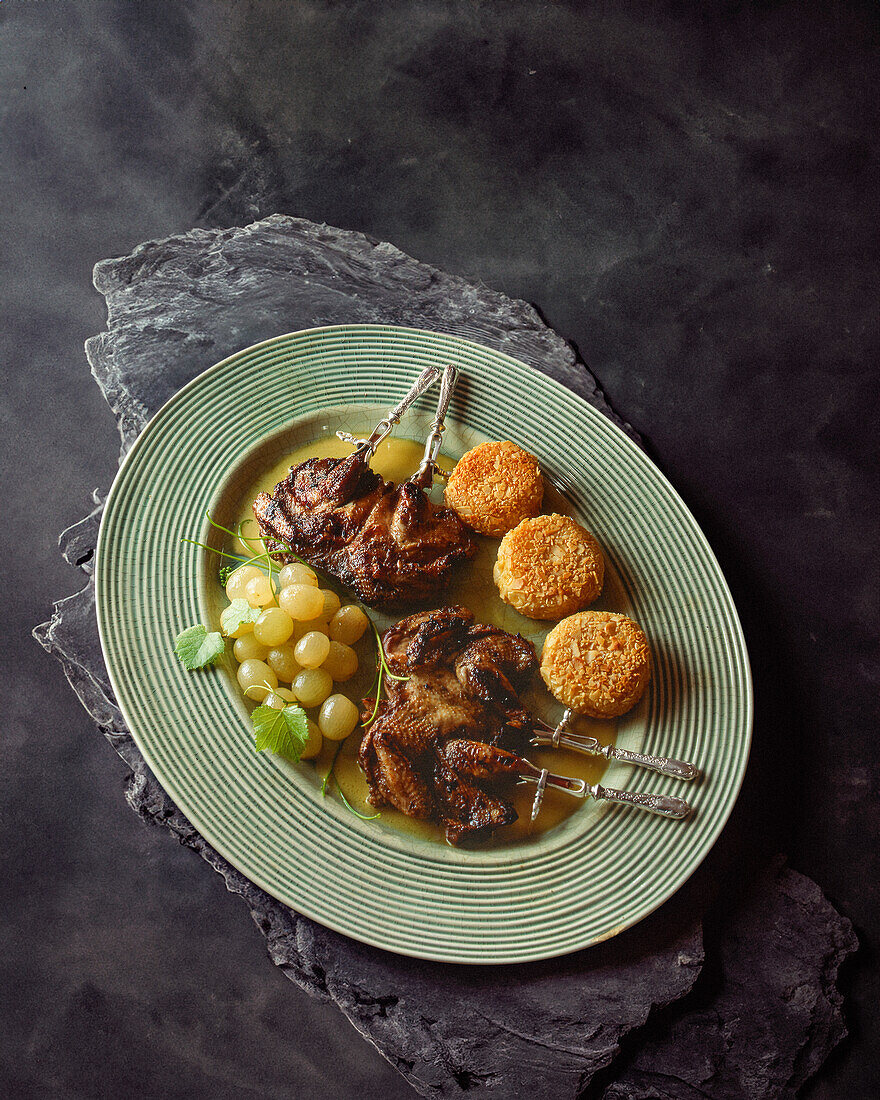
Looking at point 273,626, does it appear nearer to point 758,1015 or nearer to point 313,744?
point 313,744

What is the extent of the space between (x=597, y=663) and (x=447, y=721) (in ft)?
2.02

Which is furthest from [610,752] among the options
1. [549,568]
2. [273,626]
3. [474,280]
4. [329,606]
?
[474,280]

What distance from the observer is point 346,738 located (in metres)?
3.53

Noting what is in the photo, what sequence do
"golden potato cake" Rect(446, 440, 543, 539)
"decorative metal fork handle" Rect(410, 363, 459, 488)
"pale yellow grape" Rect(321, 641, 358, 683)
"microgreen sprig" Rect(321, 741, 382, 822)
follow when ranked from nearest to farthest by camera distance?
"microgreen sprig" Rect(321, 741, 382, 822)
"pale yellow grape" Rect(321, 641, 358, 683)
"golden potato cake" Rect(446, 440, 543, 539)
"decorative metal fork handle" Rect(410, 363, 459, 488)

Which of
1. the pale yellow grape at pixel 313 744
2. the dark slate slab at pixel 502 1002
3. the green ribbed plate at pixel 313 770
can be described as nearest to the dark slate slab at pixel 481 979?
the dark slate slab at pixel 502 1002

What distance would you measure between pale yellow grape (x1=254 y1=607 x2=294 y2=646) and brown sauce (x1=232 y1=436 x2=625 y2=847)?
0.99 ft

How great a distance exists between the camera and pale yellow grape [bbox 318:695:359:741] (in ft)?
11.3

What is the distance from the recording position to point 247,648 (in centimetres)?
354

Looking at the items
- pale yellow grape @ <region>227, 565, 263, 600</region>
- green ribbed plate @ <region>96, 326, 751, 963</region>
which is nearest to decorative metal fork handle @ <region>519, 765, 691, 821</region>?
green ribbed plate @ <region>96, 326, 751, 963</region>

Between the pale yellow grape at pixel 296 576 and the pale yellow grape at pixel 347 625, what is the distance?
0.16 metres

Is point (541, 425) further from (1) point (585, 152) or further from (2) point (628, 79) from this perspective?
(2) point (628, 79)

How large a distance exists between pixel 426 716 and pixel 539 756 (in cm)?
49

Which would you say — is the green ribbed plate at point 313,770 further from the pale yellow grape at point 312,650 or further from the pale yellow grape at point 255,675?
the pale yellow grape at point 312,650

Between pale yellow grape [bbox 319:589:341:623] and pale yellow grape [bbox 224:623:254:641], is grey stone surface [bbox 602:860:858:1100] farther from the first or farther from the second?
pale yellow grape [bbox 224:623:254:641]
